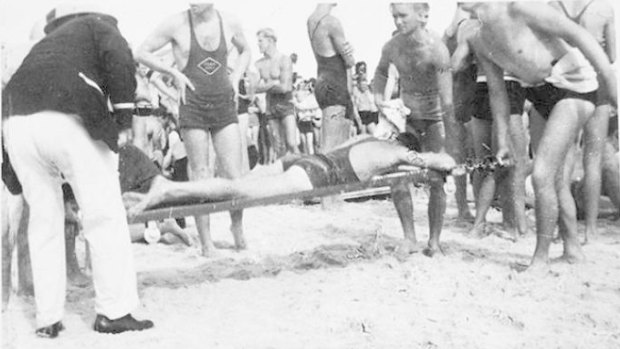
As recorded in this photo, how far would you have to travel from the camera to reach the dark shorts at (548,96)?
288 cm

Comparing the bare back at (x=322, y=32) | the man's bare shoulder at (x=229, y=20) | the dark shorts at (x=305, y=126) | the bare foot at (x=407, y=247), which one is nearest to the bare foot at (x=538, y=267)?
the bare foot at (x=407, y=247)

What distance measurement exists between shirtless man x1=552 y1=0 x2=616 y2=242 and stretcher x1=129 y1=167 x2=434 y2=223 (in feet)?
3.03

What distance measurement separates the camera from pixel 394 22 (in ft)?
10.5

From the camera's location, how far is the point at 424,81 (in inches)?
132

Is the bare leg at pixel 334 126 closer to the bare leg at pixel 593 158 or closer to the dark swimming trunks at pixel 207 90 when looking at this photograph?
the dark swimming trunks at pixel 207 90

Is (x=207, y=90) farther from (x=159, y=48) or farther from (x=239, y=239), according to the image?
→ (x=239, y=239)

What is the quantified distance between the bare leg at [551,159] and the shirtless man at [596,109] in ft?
0.76

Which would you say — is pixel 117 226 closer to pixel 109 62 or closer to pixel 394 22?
pixel 109 62

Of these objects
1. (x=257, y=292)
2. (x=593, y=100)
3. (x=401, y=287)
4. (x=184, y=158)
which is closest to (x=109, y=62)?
(x=257, y=292)

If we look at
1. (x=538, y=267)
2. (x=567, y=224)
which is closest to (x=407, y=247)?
(x=538, y=267)

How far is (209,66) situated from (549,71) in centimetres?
157

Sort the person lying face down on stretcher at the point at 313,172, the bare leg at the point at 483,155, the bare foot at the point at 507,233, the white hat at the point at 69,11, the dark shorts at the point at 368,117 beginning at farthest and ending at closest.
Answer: the dark shorts at the point at 368,117
the bare leg at the point at 483,155
the bare foot at the point at 507,233
the person lying face down on stretcher at the point at 313,172
the white hat at the point at 69,11

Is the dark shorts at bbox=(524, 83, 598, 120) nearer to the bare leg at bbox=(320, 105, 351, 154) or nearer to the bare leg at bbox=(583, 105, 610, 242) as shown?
the bare leg at bbox=(583, 105, 610, 242)

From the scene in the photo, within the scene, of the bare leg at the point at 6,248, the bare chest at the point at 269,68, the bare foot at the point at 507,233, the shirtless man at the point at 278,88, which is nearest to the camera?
the bare leg at the point at 6,248
